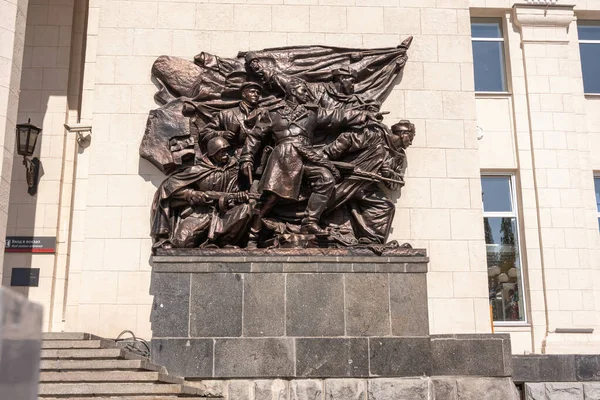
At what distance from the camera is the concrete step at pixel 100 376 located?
6.93m

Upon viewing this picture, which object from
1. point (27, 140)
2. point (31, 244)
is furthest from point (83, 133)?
point (31, 244)

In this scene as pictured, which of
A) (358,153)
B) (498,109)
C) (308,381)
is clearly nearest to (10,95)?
(358,153)

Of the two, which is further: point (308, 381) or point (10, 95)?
point (10, 95)

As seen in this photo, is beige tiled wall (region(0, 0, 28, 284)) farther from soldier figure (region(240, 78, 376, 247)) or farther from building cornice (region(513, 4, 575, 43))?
building cornice (region(513, 4, 575, 43))

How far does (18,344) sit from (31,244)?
9.02 metres

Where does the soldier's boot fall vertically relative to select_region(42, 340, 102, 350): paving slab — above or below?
above

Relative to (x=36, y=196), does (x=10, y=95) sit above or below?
above

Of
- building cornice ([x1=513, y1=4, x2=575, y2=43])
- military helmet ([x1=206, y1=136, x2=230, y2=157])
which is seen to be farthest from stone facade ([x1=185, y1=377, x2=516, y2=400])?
building cornice ([x1=513, y1=4, x2=575, y2=43])

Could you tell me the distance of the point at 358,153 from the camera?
9.11 m

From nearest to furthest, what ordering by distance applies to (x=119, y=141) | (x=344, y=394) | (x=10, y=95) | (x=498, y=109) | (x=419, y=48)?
(x=344, y=394), (x=10, y=95), (x=119, y=141), (x=419, y=48), (x=498, y=109)

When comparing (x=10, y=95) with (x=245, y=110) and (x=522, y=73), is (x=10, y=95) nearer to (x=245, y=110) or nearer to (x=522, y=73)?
(x=245, y=110)

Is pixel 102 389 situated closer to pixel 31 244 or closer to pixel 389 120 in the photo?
pixel 31 244

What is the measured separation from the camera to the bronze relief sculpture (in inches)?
341

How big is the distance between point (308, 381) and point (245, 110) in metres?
3.84
